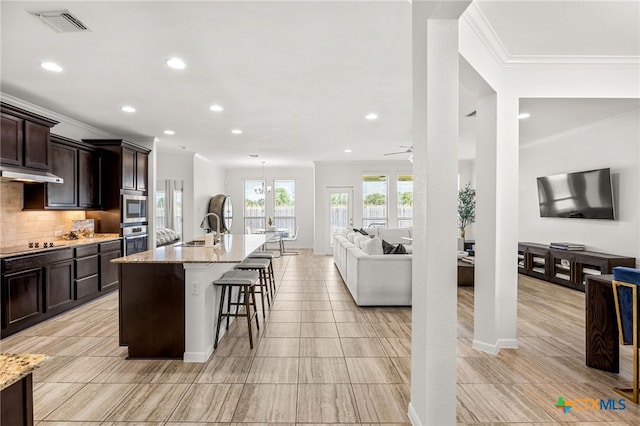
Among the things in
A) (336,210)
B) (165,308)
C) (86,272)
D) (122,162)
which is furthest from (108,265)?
(336,210)

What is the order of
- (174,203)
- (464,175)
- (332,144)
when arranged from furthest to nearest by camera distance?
Answer: 1. (464,175)
2. (174,203)
3. (332,144)

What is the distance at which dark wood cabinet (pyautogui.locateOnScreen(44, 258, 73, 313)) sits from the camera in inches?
151

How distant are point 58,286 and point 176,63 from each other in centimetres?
315

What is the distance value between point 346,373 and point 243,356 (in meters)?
0.98

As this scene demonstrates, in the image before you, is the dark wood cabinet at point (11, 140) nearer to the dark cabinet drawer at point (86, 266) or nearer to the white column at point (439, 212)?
the dark cabinet drawer at point (86, 266)

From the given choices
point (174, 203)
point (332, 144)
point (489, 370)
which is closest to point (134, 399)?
point (489, 370)

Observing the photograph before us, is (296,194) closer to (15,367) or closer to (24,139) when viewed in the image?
(24,139)

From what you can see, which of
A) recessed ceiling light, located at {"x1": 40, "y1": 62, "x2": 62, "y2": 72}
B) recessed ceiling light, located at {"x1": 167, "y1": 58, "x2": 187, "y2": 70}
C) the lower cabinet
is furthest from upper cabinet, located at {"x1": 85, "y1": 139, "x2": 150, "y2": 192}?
recessed ceiling light, located at {"x1": 167, "y1": 58, "x2": 187, "y2": 70}

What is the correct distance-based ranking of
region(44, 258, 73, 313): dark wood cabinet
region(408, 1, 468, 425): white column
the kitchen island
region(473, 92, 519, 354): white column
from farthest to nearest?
region(44, 258, 73, 313): dark wood cabinet
region(473, 92, 519, 354): white column
the kitchen island
region(408, 1, 468, 425): white column

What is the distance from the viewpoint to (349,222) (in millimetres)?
9477

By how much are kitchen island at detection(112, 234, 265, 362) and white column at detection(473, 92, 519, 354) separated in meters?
2.31

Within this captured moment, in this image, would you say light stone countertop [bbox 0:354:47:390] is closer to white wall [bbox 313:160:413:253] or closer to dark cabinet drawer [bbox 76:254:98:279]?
dark cabinet drawer [bbox 76:254:98:279]

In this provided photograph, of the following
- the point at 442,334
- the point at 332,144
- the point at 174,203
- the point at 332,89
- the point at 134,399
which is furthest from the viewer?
the point at 174,203

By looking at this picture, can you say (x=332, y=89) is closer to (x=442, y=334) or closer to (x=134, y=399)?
(x=442, y=334)
